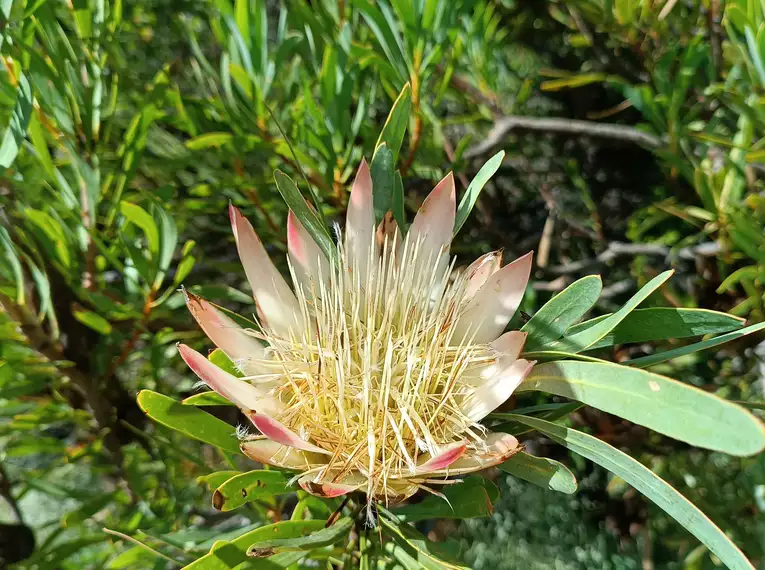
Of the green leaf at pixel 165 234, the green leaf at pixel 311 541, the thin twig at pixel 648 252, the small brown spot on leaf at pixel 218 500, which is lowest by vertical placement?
the thin twig at pixel 648 252

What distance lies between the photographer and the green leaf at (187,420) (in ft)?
1.03

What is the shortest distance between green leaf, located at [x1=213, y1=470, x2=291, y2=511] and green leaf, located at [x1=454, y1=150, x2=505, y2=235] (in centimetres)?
21

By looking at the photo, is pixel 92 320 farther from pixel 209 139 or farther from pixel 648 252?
pixel 648 252

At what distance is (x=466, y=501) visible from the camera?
0.35 metres

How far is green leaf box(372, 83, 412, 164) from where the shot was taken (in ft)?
1.26

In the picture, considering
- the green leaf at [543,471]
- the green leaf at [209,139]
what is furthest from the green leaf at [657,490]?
the green leaf at [209,139]

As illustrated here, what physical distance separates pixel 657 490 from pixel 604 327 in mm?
90

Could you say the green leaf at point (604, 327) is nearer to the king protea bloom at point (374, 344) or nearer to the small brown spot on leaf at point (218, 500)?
the king protea bloom at point (374, 344)

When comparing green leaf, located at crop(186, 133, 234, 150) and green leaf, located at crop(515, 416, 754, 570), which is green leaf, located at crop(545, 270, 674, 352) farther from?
green leaf, located at crop(186, 133, 234, 150)

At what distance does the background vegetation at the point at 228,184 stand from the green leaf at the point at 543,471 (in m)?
0.24

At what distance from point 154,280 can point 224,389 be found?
27cm

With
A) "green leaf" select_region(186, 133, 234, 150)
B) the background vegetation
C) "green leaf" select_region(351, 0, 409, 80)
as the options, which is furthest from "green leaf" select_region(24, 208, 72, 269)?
"green leaf" select_region(351, 0, 409, 80)

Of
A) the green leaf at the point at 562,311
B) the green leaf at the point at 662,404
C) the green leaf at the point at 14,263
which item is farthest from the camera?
the green leaf at the point at 14,263

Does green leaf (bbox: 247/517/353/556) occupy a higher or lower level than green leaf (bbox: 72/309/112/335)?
lower
